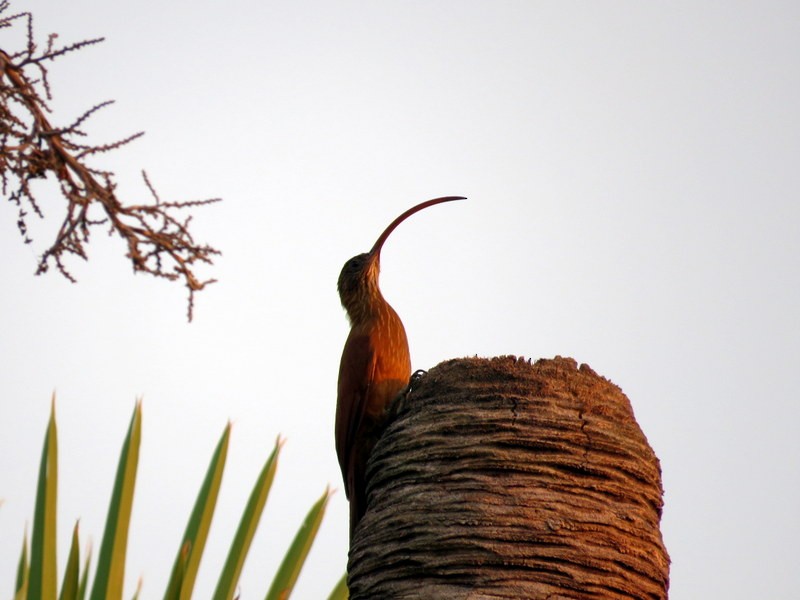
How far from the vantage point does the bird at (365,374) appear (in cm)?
463

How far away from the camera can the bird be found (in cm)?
463

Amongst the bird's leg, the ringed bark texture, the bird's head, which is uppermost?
the bird's head

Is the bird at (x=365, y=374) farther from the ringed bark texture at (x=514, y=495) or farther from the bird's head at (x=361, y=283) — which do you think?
the ringed bark texture at (x=514, y=495)

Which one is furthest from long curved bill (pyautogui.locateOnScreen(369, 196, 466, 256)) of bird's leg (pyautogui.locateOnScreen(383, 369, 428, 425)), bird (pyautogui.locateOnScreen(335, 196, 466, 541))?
bird's leg (pyautogui.locateOnScreen(383, 369, 428, 425))

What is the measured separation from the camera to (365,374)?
4922mm

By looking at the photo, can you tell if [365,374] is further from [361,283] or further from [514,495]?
[514,495]

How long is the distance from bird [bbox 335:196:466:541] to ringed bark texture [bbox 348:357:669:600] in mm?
832

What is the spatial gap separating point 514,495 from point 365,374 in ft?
5.87

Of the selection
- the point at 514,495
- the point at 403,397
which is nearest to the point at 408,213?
the point at 403,397

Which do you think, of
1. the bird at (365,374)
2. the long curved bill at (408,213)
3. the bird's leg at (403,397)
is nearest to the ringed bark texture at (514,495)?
the bird's leg at (403,397)

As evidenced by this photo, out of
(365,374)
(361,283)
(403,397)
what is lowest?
(403,397)

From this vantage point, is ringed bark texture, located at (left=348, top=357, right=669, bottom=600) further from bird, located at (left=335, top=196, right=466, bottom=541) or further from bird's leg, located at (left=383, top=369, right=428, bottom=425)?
bird, located at (left=335, top=196, right=466, bottom=541)

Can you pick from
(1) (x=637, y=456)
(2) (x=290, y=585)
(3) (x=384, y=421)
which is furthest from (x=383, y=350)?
(1) (x=637, y=456)

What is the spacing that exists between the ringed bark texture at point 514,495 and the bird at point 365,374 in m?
0.83
